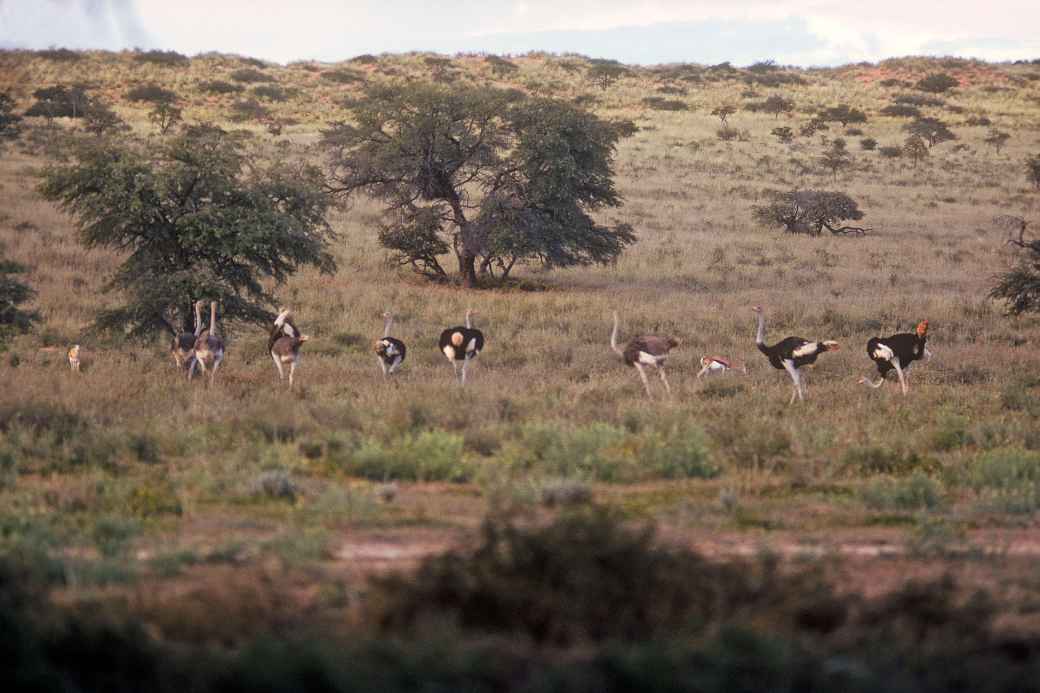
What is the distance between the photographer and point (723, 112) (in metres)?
65.2

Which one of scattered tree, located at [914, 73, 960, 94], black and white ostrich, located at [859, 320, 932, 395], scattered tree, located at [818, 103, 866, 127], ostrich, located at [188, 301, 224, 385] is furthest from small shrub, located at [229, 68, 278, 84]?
black and white ostrich, located at [859, 320, 932, 395]

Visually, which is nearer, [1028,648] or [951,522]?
[1028,648]

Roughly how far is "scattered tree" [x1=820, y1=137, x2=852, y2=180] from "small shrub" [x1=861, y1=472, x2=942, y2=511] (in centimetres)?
4026

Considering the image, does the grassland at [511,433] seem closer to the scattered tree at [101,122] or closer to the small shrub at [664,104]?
the scattered tree at [101,122]

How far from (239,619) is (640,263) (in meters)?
25.8

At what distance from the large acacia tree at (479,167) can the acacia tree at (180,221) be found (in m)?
9.11

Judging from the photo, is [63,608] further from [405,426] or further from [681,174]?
[681,174]

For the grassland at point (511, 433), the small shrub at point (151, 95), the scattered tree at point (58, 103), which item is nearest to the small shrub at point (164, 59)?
the small shrub at point (151, 95)

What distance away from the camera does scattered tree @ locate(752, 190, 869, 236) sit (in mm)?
37000

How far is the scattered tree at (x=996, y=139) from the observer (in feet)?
188

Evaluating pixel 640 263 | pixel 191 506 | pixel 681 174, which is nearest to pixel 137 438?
pixel 191 506

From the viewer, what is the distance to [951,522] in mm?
9070

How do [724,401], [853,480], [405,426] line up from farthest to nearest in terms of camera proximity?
[724,401], [405,426], [853,480]

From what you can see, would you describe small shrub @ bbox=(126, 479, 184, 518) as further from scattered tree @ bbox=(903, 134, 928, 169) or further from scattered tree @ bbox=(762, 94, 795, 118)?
scattered tree @ bbox=(762, 94, 795, 118)
